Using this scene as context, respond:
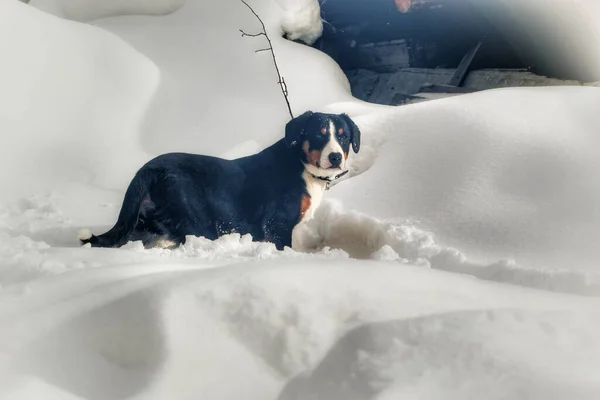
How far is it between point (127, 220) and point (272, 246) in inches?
8.4

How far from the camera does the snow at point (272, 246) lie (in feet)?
1.28

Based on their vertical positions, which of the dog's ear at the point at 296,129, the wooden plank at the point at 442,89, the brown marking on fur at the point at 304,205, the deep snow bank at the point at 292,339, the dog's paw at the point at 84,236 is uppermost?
the deep snow bank at the point at 292,339

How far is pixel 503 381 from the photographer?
1.17ft

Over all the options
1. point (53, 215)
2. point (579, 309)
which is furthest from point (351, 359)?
point (53, 215)

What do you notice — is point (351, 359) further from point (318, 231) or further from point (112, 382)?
point (318, 231)

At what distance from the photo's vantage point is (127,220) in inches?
29.0

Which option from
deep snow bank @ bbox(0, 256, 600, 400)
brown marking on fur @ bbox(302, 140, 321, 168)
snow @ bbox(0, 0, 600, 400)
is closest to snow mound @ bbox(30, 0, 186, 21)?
snow @ bbox(0, 0, 600, 400)

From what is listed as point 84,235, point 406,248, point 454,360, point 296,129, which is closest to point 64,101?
point 84,235

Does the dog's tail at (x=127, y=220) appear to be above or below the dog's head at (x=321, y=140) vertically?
below

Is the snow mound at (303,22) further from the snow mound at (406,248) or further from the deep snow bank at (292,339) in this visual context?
the deep snow bank at (292,339)

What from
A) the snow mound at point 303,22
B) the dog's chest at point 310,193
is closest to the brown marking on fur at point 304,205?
the dog's chest at point 310,193

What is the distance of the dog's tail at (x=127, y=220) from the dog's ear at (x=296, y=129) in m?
0.20

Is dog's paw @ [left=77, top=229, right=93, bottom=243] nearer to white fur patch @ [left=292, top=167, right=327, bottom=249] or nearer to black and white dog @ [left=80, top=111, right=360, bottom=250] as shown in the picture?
black and white dog @ [left=80, top=111, right=360, bottom=250]

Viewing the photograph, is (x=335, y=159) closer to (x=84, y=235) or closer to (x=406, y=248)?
(x=406, y=248)
